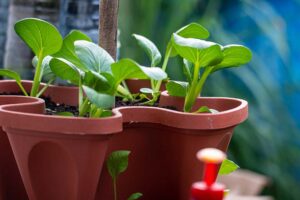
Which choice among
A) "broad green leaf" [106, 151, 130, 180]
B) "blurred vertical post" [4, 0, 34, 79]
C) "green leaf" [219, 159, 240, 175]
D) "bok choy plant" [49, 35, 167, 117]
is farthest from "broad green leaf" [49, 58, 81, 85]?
"blurred vertical post" [4, 0, 34, 79]

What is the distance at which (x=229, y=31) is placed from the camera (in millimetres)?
2455

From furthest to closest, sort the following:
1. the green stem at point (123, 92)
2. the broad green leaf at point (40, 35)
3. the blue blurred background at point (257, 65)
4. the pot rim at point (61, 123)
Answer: the blue blurred background at point (257, 65), the green stem at point (123, 92), the broad green leaf at point (40, 35), the pot rim at point (61, 123)

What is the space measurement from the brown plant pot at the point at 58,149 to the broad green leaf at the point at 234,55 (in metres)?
0.18

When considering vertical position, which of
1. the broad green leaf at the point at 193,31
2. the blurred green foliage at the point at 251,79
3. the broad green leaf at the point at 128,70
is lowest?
the blurred green foliage at the point at 251,79

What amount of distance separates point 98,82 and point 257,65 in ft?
5.75

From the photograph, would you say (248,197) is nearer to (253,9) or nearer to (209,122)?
(253,9)

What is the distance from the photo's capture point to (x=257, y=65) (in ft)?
7.89

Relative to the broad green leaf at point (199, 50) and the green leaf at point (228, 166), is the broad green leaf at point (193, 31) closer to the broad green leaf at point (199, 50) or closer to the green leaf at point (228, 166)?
the broad green leaf at point (199, 50)

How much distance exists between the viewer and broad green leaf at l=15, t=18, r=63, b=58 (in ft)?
2.59

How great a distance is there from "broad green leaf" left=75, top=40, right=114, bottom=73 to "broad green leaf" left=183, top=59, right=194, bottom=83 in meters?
0.13

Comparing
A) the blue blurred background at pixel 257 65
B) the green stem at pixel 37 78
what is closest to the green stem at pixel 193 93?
the green stem at pixel 37 78

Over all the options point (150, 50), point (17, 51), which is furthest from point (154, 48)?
point (17, 51)

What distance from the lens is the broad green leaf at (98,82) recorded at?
713 mm

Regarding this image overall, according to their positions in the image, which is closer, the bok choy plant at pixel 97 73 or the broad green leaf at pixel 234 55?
the bok choy plant at pixel 97 73
